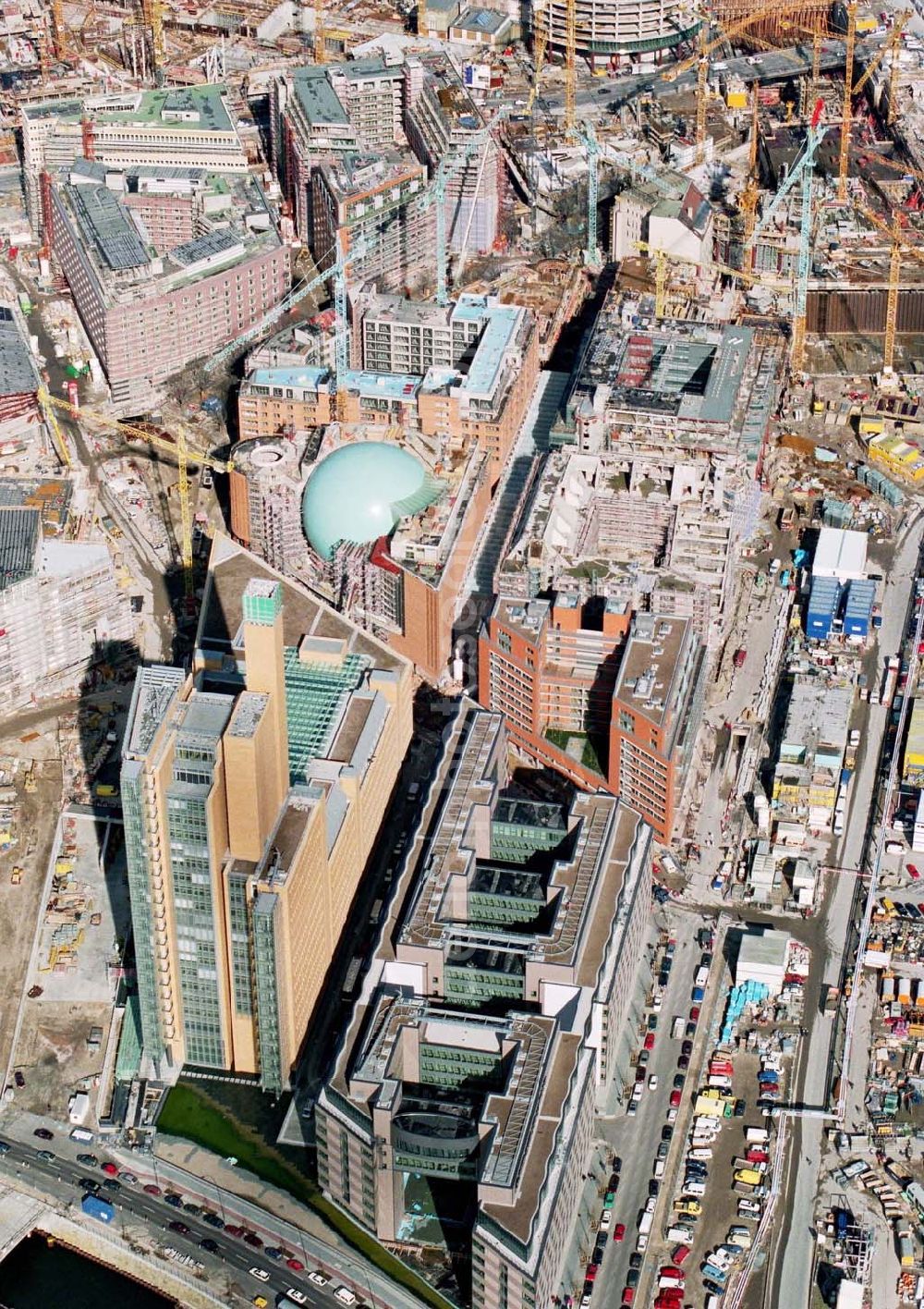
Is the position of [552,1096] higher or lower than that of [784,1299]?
higher

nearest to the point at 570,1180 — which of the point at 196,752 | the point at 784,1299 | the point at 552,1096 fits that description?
the point at 552,1096

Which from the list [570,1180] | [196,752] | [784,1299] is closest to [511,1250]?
[570,1180]

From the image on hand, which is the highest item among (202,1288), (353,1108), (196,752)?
(196,752)

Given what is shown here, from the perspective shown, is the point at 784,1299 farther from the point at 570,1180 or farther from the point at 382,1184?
the point at 382,1184

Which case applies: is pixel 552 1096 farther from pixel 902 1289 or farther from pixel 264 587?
pixel 264 587

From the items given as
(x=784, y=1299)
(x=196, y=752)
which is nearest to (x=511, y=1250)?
(x=784, y=1299)

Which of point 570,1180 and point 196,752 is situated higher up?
point 196,752

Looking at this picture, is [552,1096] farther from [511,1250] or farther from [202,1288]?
[202,1288]
